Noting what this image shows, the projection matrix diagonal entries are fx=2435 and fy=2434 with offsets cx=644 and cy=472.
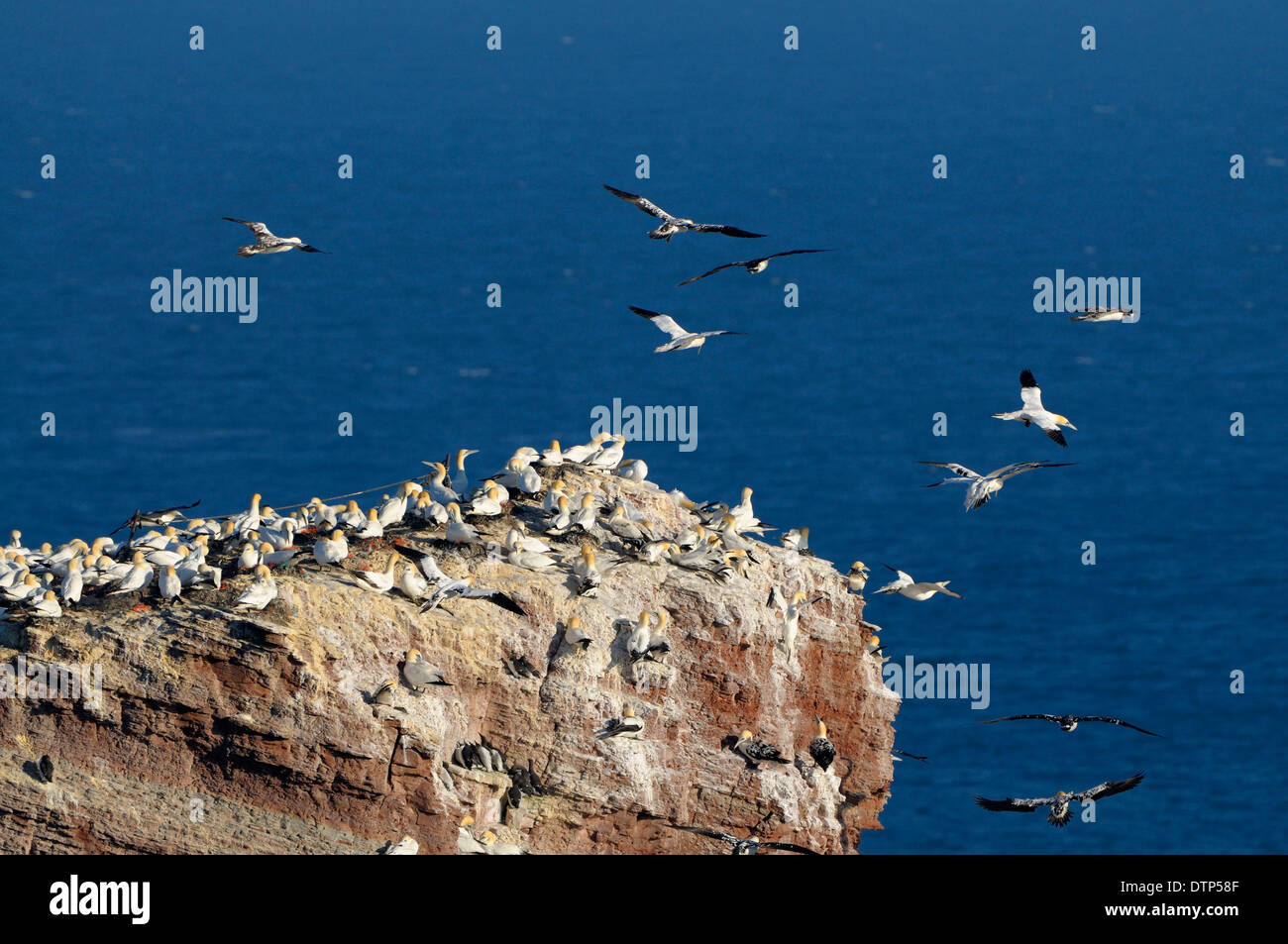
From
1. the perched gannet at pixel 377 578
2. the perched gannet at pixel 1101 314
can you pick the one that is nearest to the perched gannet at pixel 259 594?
the perched gannet at pixel 377 578

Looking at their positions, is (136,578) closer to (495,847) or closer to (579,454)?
(495,847)

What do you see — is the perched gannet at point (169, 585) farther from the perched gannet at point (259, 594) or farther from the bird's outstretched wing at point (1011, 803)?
the bird's outstretched wing at point (1011, 803)

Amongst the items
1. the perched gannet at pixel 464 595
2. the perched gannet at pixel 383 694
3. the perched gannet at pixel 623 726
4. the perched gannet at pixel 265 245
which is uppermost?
the perched gannet at pixel 265 245

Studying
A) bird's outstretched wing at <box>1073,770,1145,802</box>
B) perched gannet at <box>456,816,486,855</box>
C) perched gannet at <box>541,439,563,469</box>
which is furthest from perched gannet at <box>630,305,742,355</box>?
perched gannet at <box>456,816,486,855</box>

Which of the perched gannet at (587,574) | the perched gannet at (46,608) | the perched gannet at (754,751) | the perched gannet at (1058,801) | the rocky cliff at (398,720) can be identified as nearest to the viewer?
the rocky cliff at (398,720)

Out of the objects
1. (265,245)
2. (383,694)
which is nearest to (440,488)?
(383,694)

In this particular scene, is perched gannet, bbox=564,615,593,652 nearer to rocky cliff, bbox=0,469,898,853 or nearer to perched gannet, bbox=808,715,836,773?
rocky cliff, bbox=0,469,898,853

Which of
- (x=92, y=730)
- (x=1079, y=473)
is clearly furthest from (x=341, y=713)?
(x=1079, y=473)
